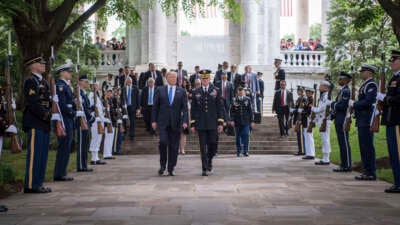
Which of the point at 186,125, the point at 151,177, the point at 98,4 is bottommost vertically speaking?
the point at 151,177

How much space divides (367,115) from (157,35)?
2486cm

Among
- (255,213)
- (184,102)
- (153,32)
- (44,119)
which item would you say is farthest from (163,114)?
(153,32)

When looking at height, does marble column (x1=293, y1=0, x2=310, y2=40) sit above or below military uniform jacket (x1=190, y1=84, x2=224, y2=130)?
above

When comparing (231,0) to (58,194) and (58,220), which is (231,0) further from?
(58,220)

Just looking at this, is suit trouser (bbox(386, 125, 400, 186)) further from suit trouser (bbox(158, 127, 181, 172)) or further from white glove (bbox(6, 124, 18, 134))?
white glove (bbox(6, 124, 18, 134))

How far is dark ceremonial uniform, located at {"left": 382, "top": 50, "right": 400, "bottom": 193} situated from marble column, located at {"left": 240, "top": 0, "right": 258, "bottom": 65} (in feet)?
85.8

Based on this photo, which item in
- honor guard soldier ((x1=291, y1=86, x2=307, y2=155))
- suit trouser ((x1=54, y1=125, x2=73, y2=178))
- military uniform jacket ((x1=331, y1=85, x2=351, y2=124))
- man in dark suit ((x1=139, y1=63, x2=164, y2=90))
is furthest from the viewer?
man in dark suit ((x1=139, y1=63, x2=164, y2=90))

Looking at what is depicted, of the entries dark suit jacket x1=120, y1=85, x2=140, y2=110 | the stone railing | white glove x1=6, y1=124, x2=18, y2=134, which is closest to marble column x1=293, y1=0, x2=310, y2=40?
the stone railing

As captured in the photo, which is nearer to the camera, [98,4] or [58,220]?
[58,220]

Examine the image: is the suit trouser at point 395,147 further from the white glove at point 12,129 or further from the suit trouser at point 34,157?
the white glove at point 12,129

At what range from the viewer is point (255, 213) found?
899 centimetres

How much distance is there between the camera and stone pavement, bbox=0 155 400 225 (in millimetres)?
8586

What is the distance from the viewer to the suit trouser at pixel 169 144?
14.6 meters

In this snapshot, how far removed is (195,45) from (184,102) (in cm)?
2658
